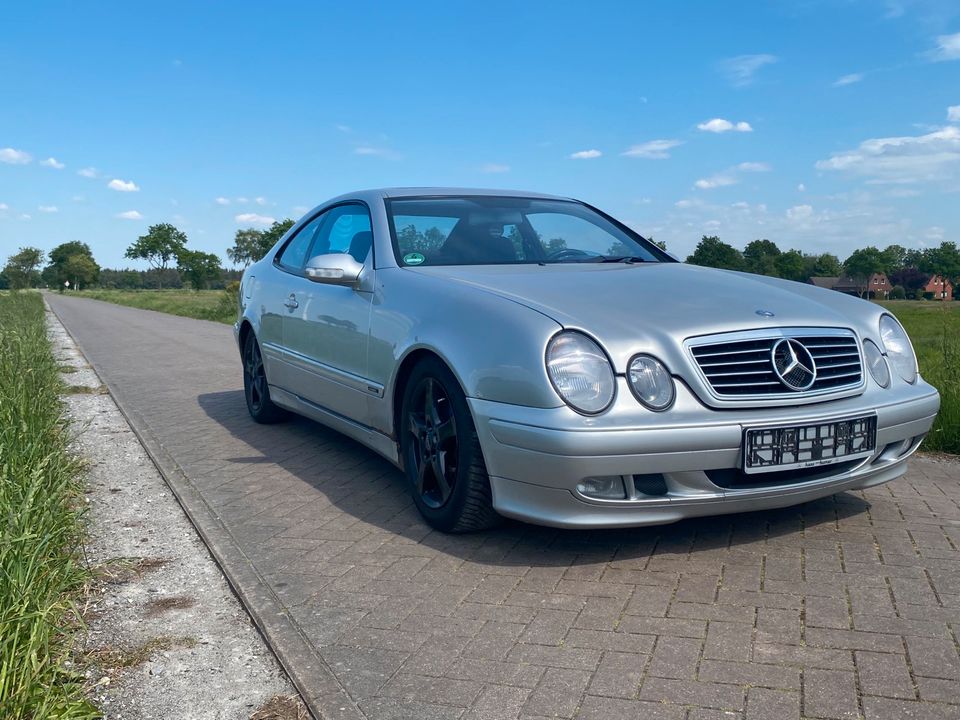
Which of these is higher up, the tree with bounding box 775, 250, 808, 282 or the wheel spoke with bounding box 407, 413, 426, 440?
the tree with bounding box 775, 250, 808, 282

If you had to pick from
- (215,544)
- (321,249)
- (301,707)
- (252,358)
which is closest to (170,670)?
(301,707)

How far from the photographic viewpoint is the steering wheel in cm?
466

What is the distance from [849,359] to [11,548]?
3134 millimetres

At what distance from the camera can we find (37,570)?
2820mm

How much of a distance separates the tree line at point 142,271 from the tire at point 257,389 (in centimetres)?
9129

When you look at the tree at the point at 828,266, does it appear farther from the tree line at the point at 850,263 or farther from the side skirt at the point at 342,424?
the side skirt at the point at 342,424

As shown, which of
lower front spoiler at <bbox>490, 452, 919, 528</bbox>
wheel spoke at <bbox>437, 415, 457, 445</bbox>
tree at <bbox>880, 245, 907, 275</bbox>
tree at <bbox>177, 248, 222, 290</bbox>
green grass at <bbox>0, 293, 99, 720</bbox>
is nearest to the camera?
green grass at <bbox>0, 293, 99, 720</bbox>

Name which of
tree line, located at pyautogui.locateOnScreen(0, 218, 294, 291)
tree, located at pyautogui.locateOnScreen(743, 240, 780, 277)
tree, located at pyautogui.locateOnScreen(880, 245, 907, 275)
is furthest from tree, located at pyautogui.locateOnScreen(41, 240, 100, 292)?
tree, located at pyautogui.locateOnScreen(743, 240, 780, 277)

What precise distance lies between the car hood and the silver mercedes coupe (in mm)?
11

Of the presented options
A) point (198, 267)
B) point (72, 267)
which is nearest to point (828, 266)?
point (198, 267)

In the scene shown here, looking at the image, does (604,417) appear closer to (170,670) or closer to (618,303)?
(618,303)

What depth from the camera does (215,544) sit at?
3.76 metres

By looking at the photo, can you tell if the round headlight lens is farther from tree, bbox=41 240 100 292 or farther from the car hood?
tree, bbox=41 240 100 292

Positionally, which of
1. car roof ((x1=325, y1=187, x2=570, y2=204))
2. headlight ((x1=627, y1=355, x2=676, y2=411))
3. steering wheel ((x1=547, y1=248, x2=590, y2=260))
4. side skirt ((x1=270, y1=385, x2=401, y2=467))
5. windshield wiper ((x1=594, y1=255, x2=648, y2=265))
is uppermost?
car roof ((x1=325, y1=187, x2=570, y2=204))
